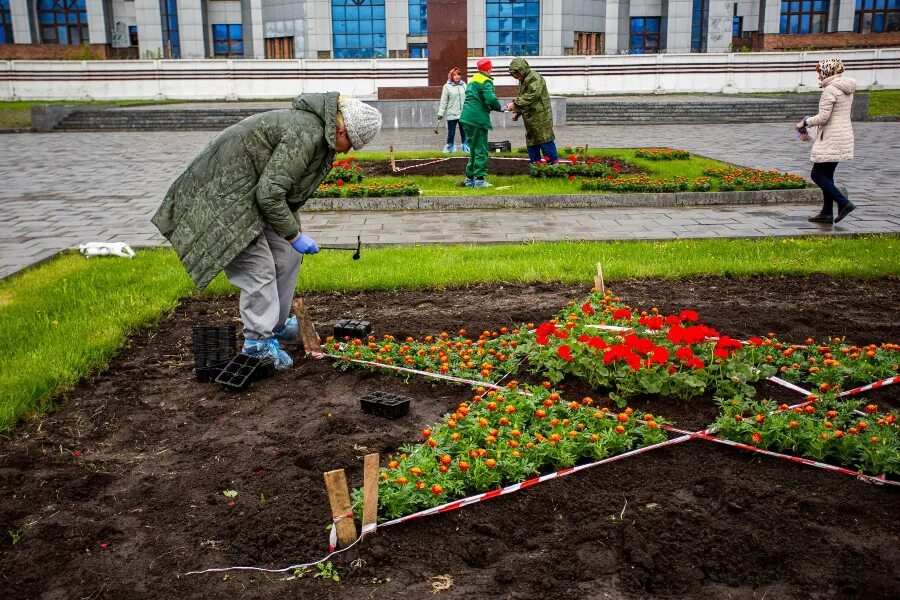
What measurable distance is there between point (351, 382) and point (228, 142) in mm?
1611

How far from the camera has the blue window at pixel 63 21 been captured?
4928 cm

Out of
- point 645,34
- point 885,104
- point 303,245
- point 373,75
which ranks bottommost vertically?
point 303,245

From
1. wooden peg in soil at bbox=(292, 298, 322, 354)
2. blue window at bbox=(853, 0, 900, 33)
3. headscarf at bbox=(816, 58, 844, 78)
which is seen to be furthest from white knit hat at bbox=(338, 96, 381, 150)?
blue window at bbox=(853, 0, 900, 33)

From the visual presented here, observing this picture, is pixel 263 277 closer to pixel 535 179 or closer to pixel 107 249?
pixel 107 249

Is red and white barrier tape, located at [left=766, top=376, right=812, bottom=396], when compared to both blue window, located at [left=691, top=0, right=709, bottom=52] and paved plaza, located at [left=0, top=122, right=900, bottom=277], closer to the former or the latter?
paved plaza, located at [left=0, top=122, right=900, bottom=277]

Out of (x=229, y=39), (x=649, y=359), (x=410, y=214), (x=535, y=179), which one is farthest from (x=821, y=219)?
(x=229, y=39)

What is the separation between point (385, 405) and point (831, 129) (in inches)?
289

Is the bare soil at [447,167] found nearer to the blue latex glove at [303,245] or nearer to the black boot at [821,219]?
the black boot at [821,219]

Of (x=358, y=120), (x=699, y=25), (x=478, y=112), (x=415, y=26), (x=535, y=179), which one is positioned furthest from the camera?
(x=699, y=25)

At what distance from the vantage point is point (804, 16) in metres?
48.2

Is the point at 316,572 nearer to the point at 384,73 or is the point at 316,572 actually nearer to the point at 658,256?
the point at 658,256

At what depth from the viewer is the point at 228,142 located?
5.07 meters

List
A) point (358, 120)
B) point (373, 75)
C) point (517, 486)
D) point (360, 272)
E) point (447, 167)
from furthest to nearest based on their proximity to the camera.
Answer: point (373, 75), point (447, 167), point (360, 272), point (358, 120), point (517, 486)

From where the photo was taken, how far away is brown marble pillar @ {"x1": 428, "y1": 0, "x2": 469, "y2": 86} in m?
22.6
